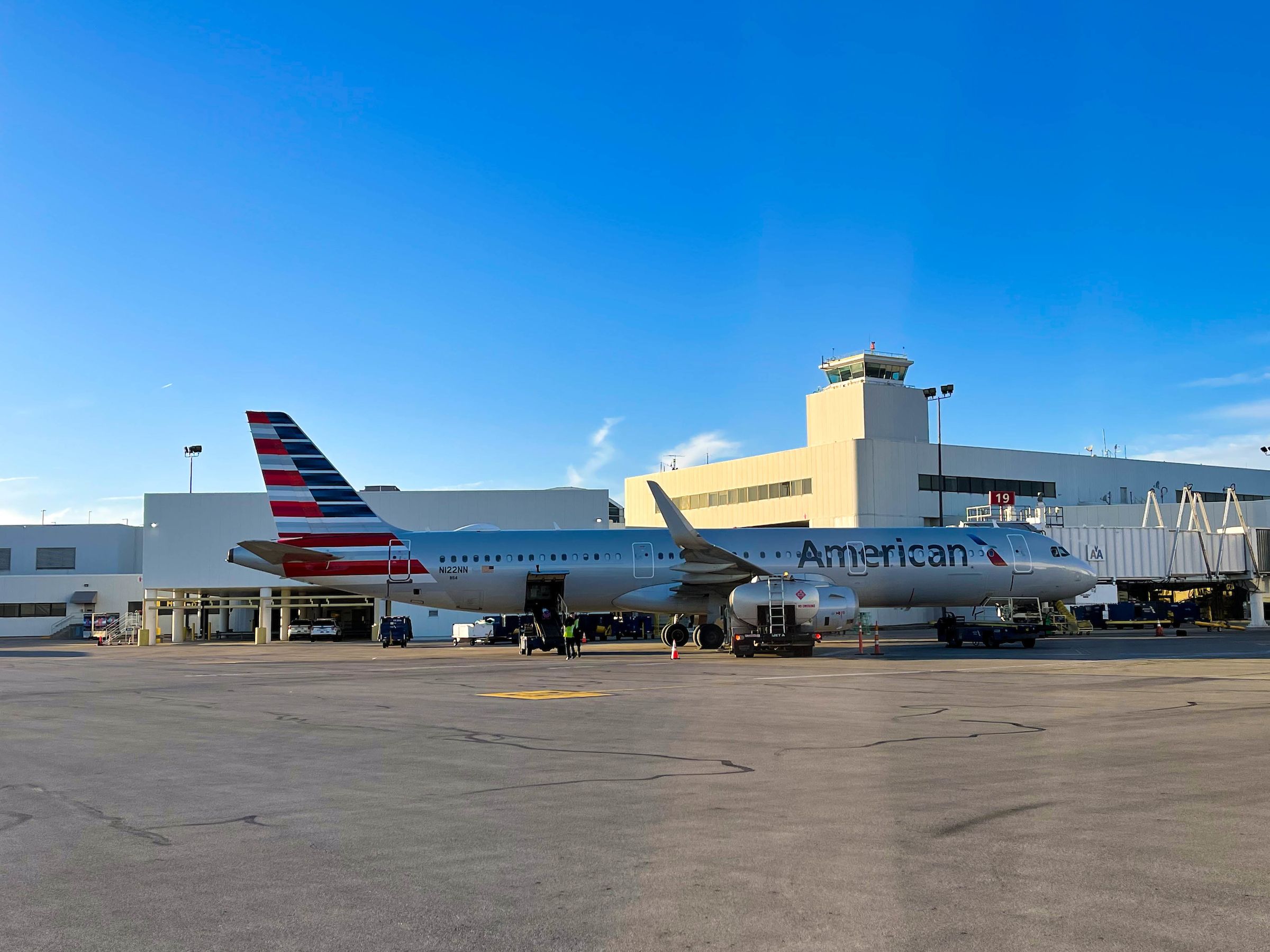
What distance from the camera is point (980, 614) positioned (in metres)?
42.1

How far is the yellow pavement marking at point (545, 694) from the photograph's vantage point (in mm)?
20141

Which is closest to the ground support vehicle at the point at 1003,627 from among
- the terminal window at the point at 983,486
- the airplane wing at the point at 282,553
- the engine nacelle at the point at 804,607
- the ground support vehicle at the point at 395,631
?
the engine nacelle at the point at 804,607

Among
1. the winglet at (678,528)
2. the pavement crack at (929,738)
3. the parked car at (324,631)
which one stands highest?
the winglet at (678,528)

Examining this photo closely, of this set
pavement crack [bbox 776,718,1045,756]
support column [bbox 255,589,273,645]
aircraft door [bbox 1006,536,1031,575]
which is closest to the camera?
pavement crack [bbox 776,718,1045,756]

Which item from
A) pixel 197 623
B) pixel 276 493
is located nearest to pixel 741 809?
pixel 276 493

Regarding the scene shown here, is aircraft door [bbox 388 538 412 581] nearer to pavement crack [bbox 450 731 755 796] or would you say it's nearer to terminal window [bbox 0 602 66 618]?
pavement crack [bbox 450 731 755 796]

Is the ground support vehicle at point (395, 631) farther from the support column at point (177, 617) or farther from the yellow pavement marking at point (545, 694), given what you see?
the yellow pavement marking at point (545, 694)

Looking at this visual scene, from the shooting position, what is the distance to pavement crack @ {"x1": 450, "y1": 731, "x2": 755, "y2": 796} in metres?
10.5

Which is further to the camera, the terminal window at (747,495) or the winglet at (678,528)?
the terminal window at (747,495)

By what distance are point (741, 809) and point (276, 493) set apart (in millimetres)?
31812

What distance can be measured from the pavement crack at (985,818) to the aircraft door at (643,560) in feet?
98.6

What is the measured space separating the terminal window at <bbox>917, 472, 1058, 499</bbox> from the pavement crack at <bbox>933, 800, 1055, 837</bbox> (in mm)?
58684

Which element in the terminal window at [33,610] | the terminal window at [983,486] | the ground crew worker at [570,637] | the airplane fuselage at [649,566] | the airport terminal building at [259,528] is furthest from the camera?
the terminal window at [33,610]

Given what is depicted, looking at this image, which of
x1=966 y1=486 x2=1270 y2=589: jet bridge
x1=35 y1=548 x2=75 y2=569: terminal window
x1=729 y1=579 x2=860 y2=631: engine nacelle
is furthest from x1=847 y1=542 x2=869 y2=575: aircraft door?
x1=35 y1=548 x2=75 y2=569: terminal window
